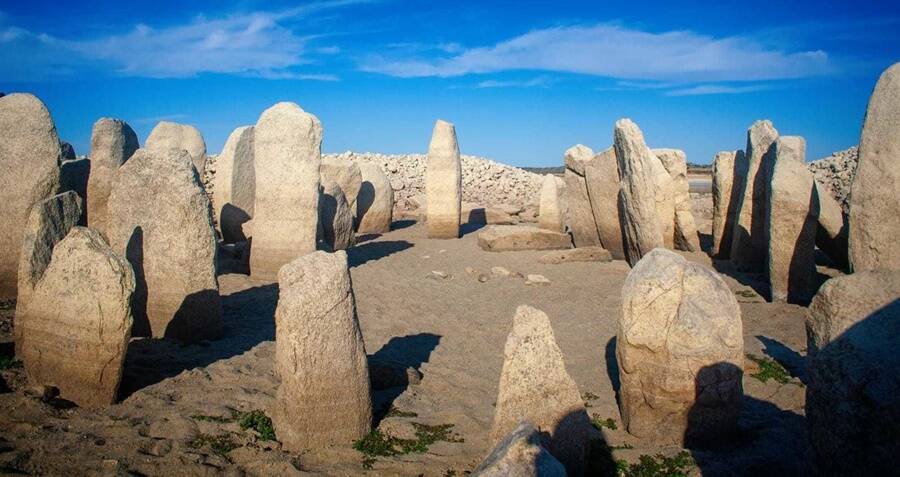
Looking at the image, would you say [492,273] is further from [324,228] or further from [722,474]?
[722,474]

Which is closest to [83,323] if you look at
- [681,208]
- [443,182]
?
[681,208]

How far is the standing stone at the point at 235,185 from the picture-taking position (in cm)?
1339

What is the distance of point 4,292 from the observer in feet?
25.6

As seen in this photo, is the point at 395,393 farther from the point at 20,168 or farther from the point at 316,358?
the point at 20,168

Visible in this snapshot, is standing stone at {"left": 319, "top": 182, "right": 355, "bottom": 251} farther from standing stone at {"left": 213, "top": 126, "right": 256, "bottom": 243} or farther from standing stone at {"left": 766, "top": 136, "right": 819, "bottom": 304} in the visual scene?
standing stone at {"left": 766, "top": 136, "right": 819, "bottom": 304}

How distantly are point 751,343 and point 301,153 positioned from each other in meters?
6.65

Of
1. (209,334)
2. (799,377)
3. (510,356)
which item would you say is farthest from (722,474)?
(209,334)

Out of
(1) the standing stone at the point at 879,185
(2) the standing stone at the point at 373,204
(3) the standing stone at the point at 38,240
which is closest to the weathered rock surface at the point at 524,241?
(2) the standing stone at the point at 373,204

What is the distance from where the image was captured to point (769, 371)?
20.0 feet

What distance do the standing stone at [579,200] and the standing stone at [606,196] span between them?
237 mm

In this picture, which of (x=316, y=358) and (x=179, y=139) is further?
(x=179, y=139)

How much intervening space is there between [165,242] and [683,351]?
4.97 metres

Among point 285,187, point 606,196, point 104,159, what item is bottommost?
point 606,196

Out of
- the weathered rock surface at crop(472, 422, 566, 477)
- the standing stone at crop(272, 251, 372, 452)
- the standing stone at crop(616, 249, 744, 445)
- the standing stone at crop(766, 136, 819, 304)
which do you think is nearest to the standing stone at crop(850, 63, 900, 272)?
the standing stone at crop(766, 136, 819, 304)
